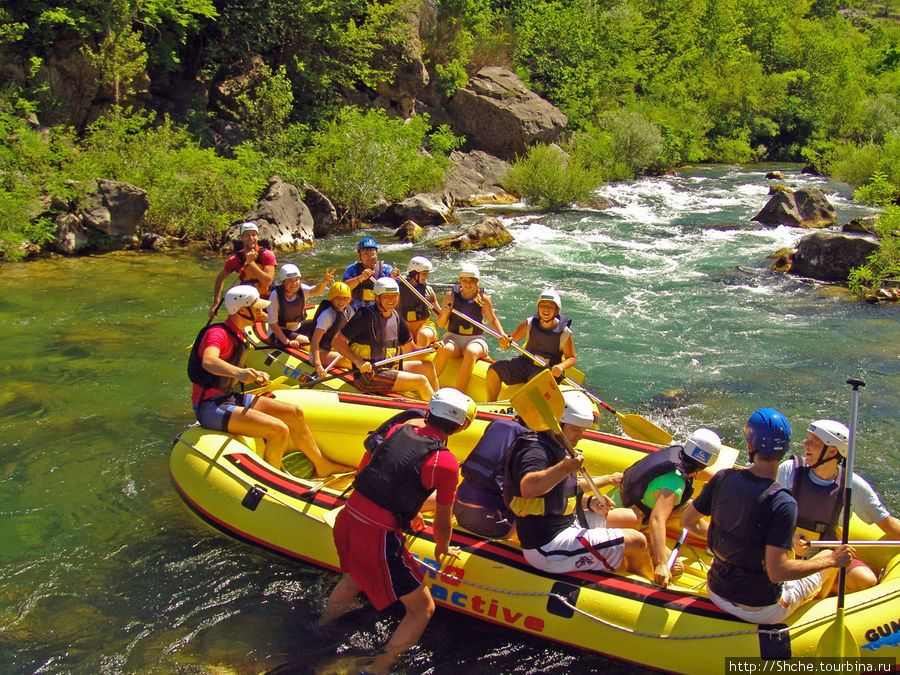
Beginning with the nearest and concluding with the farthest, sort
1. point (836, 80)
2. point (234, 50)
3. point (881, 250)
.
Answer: point (881, 250), point (234, 50), point (836, 80)

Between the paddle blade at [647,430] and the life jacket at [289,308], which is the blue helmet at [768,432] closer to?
the paddle blade at [647,430]

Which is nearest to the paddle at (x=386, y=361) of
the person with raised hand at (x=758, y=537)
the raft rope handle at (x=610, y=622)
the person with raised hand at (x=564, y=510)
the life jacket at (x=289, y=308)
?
the life jacket at (x=289, y=308)

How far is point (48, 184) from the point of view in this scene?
11711 millimetres

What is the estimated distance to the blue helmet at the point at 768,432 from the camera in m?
3.02

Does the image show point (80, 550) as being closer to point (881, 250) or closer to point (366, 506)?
point (366, 506)

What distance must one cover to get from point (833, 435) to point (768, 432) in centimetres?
94

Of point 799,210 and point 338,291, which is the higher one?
point 338,291

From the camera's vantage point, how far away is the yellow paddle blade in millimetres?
3340

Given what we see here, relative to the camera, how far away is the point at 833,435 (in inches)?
146

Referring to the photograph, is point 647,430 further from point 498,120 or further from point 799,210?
point 498,120

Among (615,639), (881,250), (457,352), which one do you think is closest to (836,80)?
(881,250)

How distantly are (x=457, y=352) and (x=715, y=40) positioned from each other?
34.2 metres

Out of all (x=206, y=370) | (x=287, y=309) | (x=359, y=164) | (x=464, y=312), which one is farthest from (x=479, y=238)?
(x=206, y=370)

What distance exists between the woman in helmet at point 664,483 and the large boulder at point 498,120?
19.6 m
